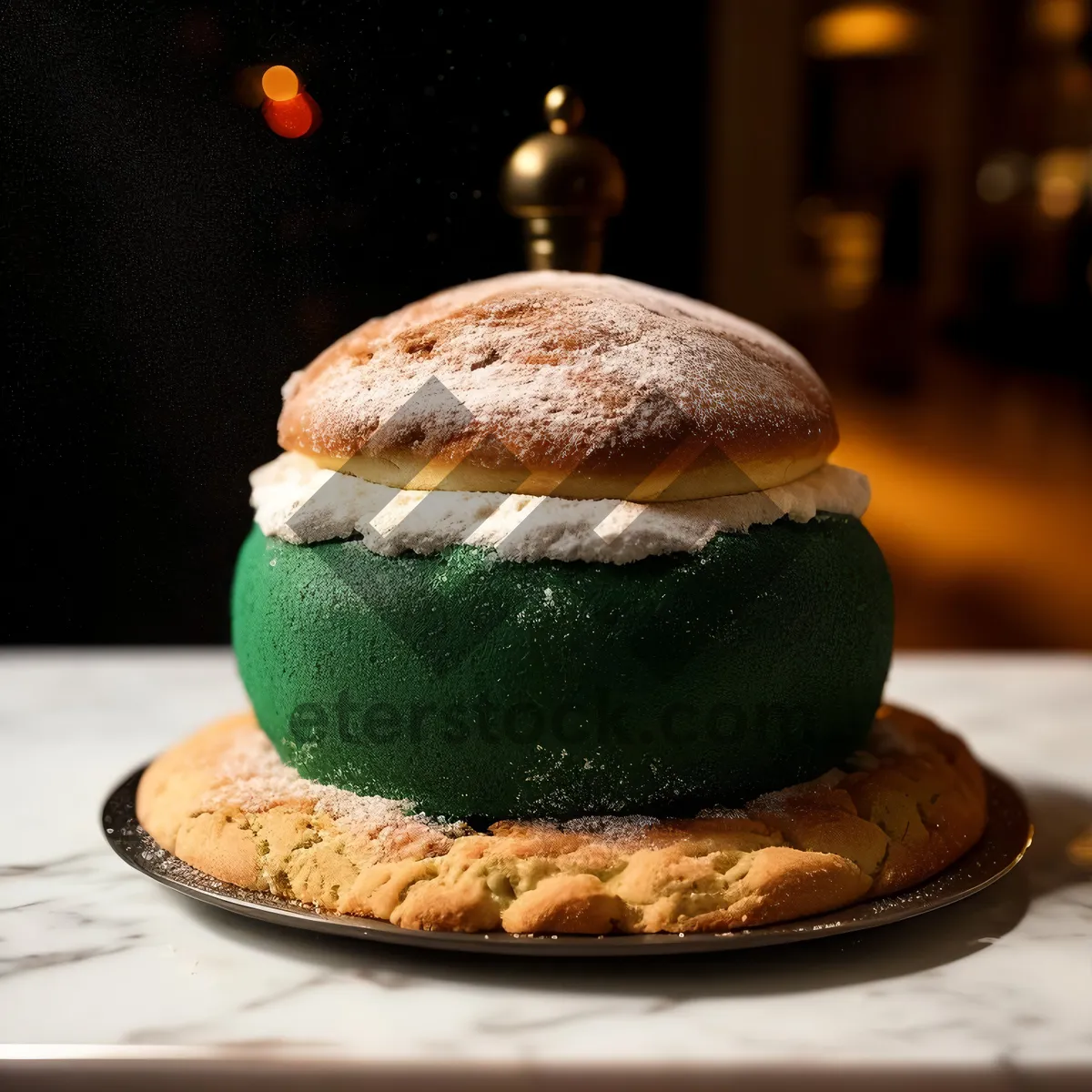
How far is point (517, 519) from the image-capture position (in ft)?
3.16

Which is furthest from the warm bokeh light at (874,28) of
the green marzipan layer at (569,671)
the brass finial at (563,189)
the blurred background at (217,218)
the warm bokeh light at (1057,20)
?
the green marzipan layer at (569,671)

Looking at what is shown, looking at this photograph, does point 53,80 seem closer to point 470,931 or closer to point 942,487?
point 470,931

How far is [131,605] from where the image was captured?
4.72ft

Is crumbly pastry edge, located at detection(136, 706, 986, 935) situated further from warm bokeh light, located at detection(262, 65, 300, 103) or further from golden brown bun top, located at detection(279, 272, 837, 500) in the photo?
warm bokeh light, located at detection(262, 65, 300, 103)

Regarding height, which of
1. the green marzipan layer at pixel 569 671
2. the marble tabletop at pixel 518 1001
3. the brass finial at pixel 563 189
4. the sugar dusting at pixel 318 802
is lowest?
the marble tabletop at pixel 518 1001

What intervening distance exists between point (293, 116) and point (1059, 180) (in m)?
6.20

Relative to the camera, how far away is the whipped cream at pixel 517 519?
957mm

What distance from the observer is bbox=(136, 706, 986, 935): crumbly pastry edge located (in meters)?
0.90

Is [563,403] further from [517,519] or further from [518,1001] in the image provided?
[518,1001]

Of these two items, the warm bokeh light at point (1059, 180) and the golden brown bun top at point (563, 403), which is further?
the warm bokeh light at point (1059, 180)

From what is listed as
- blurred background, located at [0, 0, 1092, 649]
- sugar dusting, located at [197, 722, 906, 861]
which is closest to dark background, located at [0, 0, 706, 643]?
blurred background, located at [0, 0, 1092, 649]

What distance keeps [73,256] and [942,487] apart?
350cm

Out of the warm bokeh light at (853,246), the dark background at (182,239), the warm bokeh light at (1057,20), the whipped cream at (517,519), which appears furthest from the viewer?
the warm bokeh light at (853,246)

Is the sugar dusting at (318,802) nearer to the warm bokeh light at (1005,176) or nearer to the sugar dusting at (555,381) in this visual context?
the sugar dusting at (555,381)
